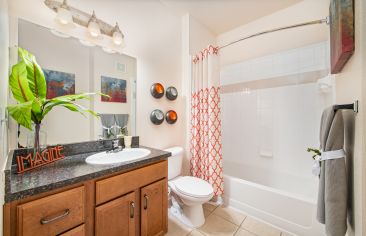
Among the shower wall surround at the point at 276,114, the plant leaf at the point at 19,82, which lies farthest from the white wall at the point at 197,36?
the plant leaf at the point at 19,82

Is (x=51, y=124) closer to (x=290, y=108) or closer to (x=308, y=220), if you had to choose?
(x=308, y=220)

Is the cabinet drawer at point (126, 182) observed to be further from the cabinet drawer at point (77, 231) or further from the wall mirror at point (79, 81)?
the wall mirror at point (79, 81)

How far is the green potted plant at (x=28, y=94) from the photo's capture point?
88 centimetres

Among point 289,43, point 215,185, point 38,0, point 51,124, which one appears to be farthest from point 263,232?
point 38,0

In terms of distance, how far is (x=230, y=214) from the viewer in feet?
5.77

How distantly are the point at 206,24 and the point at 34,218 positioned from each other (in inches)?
109

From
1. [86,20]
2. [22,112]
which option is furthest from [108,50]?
[22,112]

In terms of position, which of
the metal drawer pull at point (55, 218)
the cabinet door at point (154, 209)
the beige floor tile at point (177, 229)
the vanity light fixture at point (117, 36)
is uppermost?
the vanity light fixture at point (117, 36)

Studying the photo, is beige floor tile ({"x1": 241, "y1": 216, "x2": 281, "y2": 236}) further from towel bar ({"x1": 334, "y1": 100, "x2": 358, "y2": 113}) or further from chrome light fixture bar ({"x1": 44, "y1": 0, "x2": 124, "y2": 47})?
chrome light fixture bar ({"x1": 44, "y1": 0, "x2": 124, "y2": 47})

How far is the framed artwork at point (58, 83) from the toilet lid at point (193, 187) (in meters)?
1.32

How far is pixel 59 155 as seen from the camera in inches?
44.9

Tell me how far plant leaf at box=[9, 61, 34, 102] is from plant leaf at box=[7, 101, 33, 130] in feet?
0.29

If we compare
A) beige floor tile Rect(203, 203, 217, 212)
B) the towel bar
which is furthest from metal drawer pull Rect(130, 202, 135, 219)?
the towel bar

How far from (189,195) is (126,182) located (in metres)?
0.64
